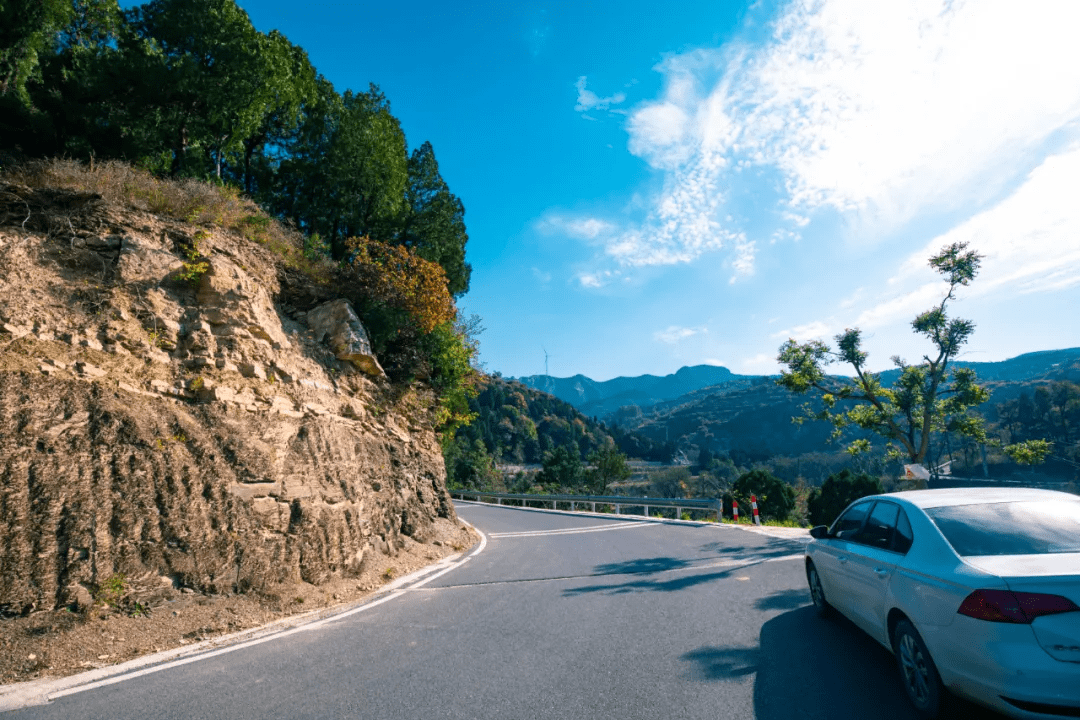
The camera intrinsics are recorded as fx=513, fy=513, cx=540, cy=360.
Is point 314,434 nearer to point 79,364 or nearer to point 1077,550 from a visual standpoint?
point 79,364

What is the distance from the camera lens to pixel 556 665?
14.6 feet

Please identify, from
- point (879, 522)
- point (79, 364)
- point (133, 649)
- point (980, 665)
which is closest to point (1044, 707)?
point (980, 665)

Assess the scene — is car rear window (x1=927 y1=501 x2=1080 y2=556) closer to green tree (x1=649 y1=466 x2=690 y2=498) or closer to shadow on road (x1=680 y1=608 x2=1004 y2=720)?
shadow on road (x1=680 y1=608 x2=1004 y2=720)

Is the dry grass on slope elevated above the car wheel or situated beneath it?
elevated above

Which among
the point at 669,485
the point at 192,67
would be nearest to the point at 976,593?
the point at 192,67

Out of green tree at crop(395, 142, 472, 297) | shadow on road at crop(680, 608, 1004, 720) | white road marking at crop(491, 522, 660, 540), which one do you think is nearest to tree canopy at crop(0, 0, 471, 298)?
green tree at crop(395, 142, 472, 297)

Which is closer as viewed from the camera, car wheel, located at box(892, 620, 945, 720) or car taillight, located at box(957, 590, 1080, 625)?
car taillight, located at box(957, 590, 1080, 625)

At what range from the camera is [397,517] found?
1124cm

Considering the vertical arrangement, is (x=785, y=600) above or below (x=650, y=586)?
above

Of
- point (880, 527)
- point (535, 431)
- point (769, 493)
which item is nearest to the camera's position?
point (880, 527)

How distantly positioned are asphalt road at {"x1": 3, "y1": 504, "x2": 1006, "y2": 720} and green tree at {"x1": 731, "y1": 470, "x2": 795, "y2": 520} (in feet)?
121

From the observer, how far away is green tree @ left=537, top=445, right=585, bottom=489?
2499 inches

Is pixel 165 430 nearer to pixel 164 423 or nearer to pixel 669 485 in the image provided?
pixel 164 423

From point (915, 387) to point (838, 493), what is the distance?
21260mm
